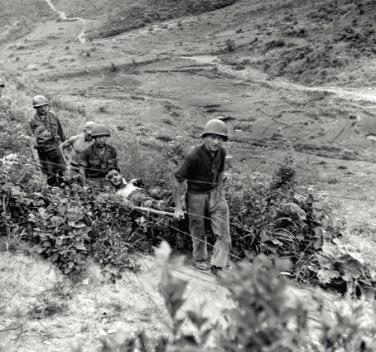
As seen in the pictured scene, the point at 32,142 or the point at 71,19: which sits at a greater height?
the point at 32,142

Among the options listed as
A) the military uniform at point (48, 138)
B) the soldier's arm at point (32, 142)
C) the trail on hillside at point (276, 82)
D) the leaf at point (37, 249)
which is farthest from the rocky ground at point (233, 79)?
the military uniform at point (48, 138)

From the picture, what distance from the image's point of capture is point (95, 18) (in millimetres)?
47438

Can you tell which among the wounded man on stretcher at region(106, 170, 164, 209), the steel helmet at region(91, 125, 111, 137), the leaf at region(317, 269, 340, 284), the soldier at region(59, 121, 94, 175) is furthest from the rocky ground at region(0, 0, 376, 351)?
the soldier at region(59, 121, 94, 175)

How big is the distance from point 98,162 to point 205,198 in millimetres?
1610

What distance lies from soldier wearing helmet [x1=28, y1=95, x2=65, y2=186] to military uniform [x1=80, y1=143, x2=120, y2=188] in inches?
35.0

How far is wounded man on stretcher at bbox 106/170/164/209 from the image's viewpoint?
607 cm

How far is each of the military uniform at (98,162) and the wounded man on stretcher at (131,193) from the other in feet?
0.54

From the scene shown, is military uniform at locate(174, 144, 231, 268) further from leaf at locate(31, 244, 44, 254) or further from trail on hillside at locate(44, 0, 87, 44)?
trail on hillside at locate(44, 0, 87, 44)

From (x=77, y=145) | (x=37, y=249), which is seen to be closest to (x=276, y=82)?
(x=77, y=145)

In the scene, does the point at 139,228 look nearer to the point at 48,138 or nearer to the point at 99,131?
the point at 99,131

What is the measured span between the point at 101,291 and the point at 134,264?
1.85 ft

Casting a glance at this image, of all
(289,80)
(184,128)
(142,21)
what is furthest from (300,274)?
(142,21)

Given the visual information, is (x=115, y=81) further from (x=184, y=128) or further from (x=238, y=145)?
(x=238, y=145)

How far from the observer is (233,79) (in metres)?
27.3
